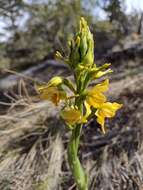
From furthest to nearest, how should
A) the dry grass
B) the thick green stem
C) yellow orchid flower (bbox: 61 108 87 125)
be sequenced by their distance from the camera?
1. the dry grass
2. the thick green stem
3. yellow orchid flower (bbox: 61 108 87 125)

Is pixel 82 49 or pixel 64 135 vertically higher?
pixel 64 135

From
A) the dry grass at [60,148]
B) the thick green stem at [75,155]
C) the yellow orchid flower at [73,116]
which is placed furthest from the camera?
the dry grass at [60,148]

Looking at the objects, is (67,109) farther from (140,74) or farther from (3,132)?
(140,74)

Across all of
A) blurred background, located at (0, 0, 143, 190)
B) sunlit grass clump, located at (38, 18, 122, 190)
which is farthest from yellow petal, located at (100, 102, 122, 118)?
blurred background, located at (0, 0, 143, 190)

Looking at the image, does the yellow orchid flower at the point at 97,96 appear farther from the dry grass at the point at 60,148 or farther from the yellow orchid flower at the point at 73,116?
the dry grass at the point at 60,148

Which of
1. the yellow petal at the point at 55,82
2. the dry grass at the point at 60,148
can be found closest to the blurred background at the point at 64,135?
the dry grass at the point at 60,148

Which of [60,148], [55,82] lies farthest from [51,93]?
[60,148]

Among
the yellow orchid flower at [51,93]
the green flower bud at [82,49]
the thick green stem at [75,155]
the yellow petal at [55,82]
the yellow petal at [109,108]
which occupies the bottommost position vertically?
the thick green stem at [75,155]

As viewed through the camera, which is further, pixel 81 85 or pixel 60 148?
pixel 60 148

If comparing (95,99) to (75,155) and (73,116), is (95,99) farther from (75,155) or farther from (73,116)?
(75,155)

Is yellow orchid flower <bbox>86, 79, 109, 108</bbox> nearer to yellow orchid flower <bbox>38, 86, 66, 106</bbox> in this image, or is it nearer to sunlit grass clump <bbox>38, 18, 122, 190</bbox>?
sunlit grass clump <bbox>38, 18, 122, 190</bbox>

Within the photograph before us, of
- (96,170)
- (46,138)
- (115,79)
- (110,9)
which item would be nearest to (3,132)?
(46,138)
